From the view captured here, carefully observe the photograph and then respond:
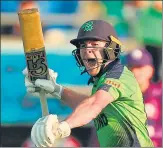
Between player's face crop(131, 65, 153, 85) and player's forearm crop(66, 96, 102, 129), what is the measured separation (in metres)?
3.65

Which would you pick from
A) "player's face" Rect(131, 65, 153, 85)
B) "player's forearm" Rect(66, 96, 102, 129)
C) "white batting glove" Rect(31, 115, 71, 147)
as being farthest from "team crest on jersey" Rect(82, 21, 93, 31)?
"player's face" Rect(131, 65, 153, 85)

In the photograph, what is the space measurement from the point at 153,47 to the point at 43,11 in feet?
4.29

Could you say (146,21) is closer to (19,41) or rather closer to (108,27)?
(19,41)

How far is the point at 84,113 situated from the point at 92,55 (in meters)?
0.53

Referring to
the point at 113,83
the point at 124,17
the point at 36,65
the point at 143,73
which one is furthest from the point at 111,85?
the point at 124,17

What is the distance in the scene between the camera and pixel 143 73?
26.5ft

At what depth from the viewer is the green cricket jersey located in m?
4.61

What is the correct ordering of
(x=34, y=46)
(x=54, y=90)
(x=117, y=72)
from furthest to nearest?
(x=54, y=90) → (x=34, y=46) → (x=117, y=72)

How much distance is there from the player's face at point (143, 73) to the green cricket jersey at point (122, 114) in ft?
10.2

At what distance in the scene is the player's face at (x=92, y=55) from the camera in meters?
4.71

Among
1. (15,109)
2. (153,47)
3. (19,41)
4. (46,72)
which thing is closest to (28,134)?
(15,109)

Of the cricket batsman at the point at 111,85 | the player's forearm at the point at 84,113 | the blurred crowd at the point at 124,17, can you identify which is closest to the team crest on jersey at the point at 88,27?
the cricket batsman at the point at 111,85

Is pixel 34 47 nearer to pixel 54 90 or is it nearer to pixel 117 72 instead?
pixel 54 90

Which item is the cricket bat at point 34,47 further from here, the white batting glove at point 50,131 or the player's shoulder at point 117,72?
the white batting glove at point 50,131
